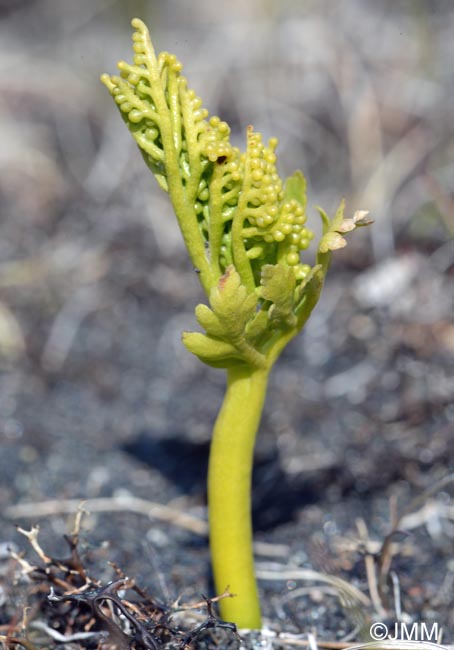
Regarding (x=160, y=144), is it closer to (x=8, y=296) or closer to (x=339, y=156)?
(x=8, y=296)

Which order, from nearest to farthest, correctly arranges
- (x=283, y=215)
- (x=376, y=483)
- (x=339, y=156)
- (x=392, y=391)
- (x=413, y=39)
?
(x=283, y=215), (x=376, y=483), (x=392, y=391), (x=339, y=156), (x=413, y=39)

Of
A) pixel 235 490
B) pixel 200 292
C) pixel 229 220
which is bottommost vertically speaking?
pixel 235 490

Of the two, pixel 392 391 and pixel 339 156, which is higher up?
pixel 339 156

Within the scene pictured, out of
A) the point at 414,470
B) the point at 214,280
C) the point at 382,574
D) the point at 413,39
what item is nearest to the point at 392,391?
the point at 414,470

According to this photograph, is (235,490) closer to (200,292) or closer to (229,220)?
(229,220)

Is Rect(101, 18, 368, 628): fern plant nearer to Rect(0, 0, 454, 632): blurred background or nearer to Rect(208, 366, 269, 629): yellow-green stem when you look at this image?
Rect(208, 366, 269, 629): yellow-green stem

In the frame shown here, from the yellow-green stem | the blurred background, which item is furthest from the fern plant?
the blurred background

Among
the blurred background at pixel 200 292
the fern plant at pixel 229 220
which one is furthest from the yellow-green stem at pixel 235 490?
the blurred background at pixel 200 292

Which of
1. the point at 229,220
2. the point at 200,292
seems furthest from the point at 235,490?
the point at 200,292
